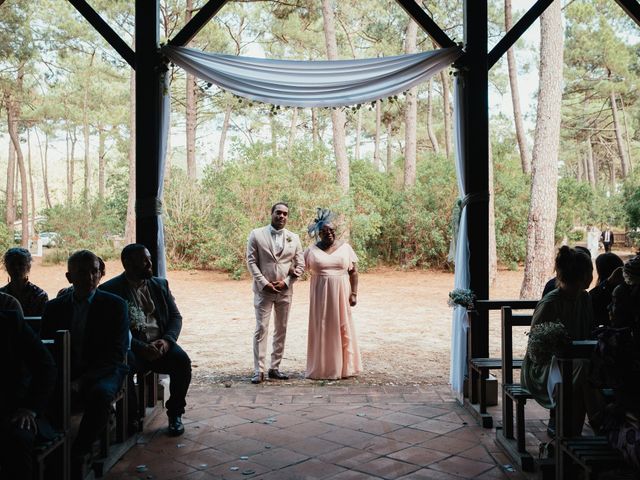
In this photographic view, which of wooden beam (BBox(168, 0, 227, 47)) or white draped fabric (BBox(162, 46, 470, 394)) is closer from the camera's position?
wooden beam (BBox(168, 0, 227, 47))

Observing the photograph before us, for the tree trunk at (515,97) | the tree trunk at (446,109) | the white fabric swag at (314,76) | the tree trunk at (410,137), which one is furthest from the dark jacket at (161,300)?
the tree trunk at (446,109)

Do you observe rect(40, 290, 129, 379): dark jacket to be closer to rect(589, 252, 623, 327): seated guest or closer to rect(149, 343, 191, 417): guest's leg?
rect(149, 343, 191, 417): guest's leg

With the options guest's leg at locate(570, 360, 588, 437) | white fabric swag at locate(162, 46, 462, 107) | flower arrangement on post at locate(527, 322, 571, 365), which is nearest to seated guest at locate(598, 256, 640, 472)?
flower arrangement on post at locate(527, 322, 571, 365)

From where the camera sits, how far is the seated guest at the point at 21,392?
2668mm

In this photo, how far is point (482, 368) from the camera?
462 cm

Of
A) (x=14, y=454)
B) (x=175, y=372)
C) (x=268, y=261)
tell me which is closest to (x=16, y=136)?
(x=268, y=261)

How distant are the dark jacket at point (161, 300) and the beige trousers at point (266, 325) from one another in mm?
1448

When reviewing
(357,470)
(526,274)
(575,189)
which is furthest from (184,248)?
(357,470)

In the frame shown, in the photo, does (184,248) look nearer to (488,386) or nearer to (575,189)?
(575,189)

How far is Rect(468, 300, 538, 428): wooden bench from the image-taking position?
4547mm

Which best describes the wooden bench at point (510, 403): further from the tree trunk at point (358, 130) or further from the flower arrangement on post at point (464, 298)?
the tree trunk at point (358, 130)

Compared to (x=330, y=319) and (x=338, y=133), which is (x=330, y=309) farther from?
(x=338, y=133)

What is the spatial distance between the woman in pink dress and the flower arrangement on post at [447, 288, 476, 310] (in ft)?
4.19

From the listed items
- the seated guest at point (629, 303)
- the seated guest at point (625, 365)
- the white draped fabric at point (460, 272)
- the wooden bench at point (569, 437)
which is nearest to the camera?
the seated guest at point (625, 365)
